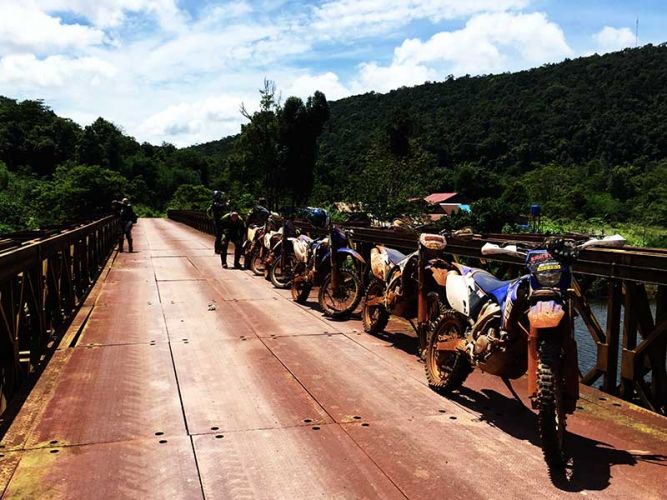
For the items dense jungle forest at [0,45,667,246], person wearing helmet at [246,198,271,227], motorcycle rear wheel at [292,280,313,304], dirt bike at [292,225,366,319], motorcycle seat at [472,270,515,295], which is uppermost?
dense jungle forest at [0,45,667,246]

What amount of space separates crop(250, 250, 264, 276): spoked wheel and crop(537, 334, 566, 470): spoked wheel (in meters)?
8.71

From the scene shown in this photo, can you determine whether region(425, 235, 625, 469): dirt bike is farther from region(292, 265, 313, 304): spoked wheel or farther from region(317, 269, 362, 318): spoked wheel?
region(292, 265, 313, 304): spoked wheel

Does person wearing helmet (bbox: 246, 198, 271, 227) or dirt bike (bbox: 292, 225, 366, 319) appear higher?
person wearing helmet (bbox: 246, 198, 271, 227)

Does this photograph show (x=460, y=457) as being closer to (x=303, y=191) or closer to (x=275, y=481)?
(x=275, y=481)

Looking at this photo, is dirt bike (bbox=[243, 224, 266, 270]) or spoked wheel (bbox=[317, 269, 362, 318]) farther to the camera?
dirt bike (bbox=[243, 224, 266, 270])

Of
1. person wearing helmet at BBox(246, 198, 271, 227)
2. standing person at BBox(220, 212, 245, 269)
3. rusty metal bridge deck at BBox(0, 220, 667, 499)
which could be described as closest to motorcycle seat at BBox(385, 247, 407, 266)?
rusty metal bridge deck at BBox(0, 220, 667, 499)

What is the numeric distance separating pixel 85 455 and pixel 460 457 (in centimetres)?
211

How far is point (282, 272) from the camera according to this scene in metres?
10.1

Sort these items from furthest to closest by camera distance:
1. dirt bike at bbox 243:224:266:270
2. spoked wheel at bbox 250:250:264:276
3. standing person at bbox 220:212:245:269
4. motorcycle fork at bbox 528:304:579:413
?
standing person at bbox 220:212:245:269 < dirt bike at bbox 243:224:266:270 < spoked wheel at bbox 250:250:264:276 < motorcycle fork at bbox 528:304:579:413

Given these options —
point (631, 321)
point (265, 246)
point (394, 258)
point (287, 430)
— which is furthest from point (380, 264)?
point (265, 246)

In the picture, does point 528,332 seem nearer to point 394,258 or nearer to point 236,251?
point 394,258

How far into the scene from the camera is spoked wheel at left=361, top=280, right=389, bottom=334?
252 inches

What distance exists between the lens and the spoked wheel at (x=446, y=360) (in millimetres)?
4379

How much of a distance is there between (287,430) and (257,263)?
834 cm
